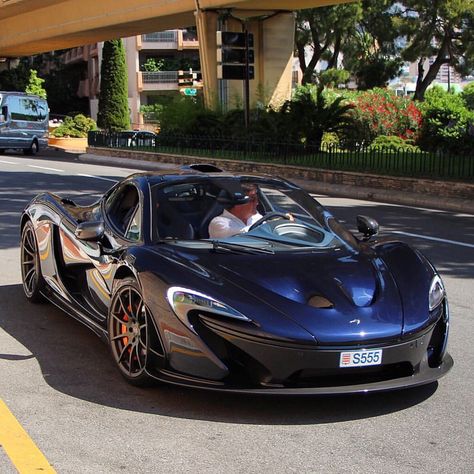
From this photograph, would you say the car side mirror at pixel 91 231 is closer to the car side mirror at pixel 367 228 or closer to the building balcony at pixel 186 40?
the car side mirror at pixel 367 228

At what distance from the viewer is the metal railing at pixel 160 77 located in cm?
6081

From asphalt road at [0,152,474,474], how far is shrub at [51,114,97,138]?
36074 millimetres

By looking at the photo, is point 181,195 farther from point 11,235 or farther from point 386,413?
point 11,235

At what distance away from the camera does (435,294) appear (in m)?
4.92

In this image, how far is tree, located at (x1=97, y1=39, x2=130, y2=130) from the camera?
131ft

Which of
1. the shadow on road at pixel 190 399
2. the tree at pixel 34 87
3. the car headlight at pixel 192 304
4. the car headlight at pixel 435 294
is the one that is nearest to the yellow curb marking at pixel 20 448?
the shadow on road at pixel 190 399

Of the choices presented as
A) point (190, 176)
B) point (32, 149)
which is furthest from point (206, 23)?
point (190, 176)

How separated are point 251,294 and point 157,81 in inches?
2288

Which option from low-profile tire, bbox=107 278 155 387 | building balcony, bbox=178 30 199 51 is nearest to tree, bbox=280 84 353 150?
low-profile tire, bbox=107 278 155 387

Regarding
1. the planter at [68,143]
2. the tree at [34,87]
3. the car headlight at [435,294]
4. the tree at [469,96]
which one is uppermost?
the tree at [34,87]

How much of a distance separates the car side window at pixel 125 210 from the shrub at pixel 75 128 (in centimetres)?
3561

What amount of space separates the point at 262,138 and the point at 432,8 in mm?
23365

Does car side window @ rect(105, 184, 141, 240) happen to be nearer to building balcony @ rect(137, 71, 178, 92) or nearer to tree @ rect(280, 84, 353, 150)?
tree @ rect(280, 84, 353, 150)

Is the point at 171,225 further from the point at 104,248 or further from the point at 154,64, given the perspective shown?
the point at 154,64
